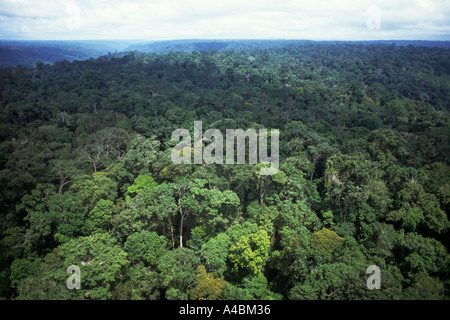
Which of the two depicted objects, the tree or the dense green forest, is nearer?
the tree

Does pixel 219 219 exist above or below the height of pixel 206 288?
above

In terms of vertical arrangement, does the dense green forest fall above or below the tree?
above

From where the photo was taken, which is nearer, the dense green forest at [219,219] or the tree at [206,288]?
the tree at [206,288]

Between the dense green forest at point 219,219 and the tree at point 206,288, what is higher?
the dense green forest at point 219,219

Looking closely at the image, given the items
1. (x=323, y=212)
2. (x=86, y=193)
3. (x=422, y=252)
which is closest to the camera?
(x=422, y=252)

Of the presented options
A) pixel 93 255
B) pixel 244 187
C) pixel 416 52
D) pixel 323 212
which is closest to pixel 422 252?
pixel 323 212

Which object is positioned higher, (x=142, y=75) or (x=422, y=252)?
(x=142, y=75)

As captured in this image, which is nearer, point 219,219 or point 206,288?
point 206,288

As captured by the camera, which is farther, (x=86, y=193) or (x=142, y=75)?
(x=142, y=75)

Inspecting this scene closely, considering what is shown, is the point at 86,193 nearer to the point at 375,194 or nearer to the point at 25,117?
the point at 375,194
